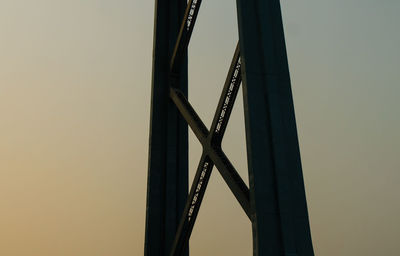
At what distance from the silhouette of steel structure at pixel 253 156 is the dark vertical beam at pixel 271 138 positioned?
16 mm

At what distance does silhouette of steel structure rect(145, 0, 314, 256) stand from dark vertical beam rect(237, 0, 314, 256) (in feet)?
0.05

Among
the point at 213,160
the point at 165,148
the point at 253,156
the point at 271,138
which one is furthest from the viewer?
the point at 165,148

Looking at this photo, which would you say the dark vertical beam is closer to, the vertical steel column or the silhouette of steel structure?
the silhouette of steel structure

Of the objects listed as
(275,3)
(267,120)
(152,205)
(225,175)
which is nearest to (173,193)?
(152,205)

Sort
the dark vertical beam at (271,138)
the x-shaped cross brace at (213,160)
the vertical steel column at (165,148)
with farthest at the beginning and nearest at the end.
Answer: the vertical steel column at (165,148)
the x-shaped cross brace at (213,160)
the dark vertical beam at (271,138)

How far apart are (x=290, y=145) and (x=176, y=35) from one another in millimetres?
7097

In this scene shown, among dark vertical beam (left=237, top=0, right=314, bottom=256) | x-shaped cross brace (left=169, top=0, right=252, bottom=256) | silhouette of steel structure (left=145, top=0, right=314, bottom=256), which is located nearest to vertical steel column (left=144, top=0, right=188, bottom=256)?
silhouette of steel structure (left=145, top=0, right=314, bottom=256)

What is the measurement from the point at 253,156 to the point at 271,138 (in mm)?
547

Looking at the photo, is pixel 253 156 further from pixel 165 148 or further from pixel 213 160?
pixel 165 148

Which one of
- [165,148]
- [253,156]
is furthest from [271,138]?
[165,148]

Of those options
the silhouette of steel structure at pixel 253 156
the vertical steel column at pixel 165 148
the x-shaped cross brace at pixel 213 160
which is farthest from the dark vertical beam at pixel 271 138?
the vertical steel column at pixel 165 148

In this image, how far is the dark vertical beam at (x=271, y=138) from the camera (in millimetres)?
6949

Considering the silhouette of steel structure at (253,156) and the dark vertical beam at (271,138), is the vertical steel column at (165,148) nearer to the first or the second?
the silhouette of steel structure at (253,156)

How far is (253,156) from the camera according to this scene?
7219mm
